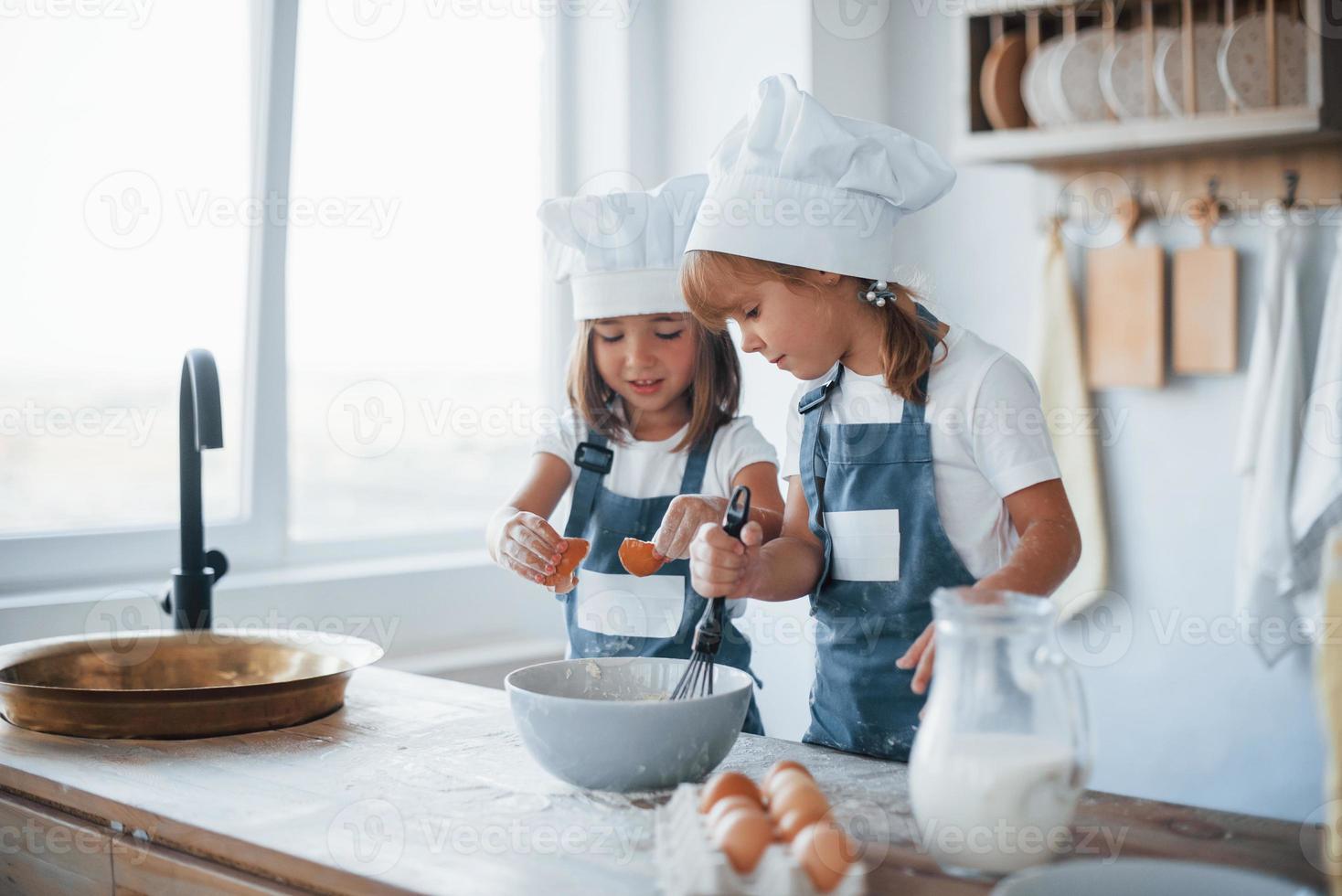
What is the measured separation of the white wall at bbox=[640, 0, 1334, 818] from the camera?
2.18 m

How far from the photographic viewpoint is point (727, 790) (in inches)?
34.4

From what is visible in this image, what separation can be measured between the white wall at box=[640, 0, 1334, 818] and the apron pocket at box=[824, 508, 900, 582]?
993 millimetres

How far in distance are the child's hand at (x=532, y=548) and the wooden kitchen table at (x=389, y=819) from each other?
185mm

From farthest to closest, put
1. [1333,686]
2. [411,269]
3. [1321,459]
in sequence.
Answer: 1. [411,269]
2. [1321,459]
3. [1333,686]

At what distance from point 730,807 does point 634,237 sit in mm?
894

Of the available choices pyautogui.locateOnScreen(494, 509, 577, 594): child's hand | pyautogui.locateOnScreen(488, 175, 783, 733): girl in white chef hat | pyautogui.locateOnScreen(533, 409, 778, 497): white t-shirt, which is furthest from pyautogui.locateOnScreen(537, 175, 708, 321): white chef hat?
pyautogui.locateOnScreen(494, 509, 577, 594): child's hand

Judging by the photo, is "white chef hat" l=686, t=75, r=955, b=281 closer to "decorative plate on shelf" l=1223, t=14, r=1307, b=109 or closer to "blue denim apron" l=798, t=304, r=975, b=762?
"blue denim apron" l=798, t=304, r=975, b=762

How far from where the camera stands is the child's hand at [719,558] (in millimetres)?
1123

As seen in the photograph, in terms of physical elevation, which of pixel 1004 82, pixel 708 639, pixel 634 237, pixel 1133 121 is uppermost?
pixel 1004 82

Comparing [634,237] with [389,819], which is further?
[634,237]

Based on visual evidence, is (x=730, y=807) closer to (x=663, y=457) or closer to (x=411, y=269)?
(x=663, y=457)

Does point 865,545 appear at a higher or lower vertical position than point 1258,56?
lower

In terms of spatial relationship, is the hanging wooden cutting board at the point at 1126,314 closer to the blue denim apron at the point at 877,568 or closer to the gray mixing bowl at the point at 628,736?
the blue denim apron at the point at 877,568

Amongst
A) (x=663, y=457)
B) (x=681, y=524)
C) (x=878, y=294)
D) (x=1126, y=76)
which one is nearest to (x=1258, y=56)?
(x=1126, y=76)
